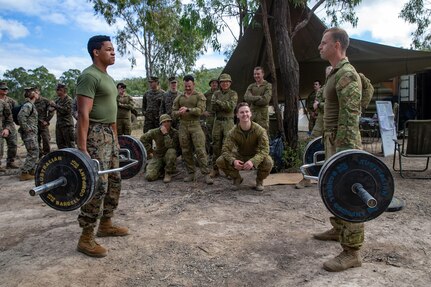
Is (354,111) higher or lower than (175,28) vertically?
lower

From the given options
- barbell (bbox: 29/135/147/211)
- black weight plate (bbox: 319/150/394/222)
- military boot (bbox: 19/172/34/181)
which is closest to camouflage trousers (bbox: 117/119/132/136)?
military boot (bbox: 19/172/34/181)

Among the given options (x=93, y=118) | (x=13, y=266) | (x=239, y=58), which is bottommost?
(x=13, y=266)

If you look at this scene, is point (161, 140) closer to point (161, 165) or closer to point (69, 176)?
point (161, 165)

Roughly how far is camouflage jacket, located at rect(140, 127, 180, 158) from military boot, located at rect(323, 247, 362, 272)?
4.28m

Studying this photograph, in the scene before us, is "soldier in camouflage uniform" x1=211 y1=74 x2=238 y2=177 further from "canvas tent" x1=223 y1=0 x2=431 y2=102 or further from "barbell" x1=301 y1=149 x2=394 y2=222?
"barbell" x1=301 y1=149 x2=394 y2=222

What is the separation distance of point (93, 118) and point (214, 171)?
3663 mm

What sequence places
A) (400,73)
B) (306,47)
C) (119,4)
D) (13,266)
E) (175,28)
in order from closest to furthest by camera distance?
(13,266), (400,73), (306,47), (119,4), (175,28)

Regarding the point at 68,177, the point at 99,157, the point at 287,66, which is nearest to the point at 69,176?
the point at 68,177

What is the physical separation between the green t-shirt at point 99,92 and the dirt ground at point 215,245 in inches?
50.0

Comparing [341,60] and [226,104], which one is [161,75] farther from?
[341,60]

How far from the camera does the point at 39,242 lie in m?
3.83

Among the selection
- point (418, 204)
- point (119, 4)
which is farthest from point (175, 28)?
point (418, 204)

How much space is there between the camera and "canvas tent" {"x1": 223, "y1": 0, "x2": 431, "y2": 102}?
9281 mm

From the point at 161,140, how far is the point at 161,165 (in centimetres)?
45
